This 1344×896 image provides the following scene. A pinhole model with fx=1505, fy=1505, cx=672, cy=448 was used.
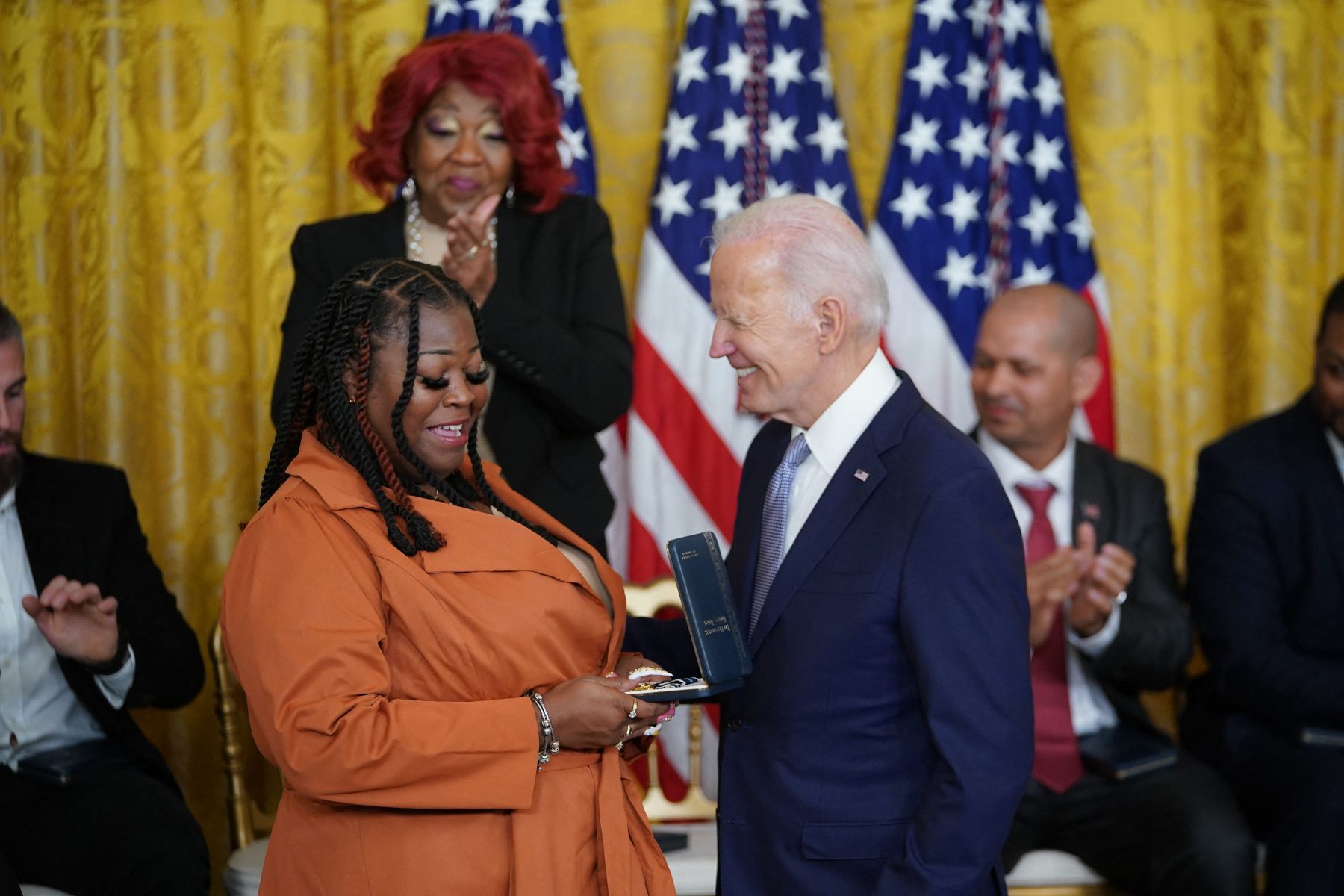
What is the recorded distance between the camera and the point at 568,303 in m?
3.78

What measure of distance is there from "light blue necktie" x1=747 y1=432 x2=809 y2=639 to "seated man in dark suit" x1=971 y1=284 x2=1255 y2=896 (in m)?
1.11

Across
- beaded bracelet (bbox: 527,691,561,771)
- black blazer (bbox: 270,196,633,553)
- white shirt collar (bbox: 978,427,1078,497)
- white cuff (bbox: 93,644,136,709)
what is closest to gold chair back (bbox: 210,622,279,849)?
white cuff (bbox: 93,644,136,709)

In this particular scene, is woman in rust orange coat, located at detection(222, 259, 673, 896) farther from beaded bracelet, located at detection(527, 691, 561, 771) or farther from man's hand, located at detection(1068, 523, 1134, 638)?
man's hand, located at detection(1068, 523, 1134, 638)

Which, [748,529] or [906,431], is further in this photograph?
[748,529]

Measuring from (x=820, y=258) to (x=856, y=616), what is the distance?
1.99ft

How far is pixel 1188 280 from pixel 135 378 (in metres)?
3.52

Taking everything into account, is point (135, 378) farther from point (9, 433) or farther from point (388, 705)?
point (388, 705)

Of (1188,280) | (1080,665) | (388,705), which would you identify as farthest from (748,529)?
(1188,280)

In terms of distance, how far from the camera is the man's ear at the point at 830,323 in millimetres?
2555

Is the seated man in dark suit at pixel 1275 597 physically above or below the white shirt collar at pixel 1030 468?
below

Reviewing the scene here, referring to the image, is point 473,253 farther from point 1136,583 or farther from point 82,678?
point 1136,583

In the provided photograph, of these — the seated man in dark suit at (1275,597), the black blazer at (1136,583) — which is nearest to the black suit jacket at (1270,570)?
the seated man in dark suit at (1275,597)

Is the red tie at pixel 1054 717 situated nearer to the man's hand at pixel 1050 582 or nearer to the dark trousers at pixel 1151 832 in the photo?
the dark trousers at pixel 1151 832

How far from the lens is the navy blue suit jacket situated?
236 cm
